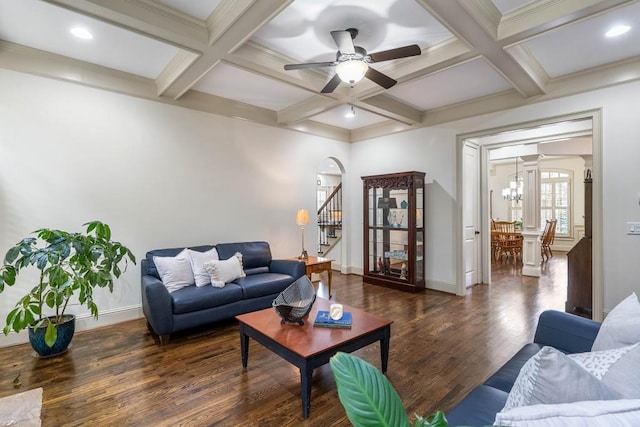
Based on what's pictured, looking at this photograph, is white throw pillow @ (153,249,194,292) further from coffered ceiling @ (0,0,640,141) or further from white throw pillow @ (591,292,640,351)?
white throw pillow @ (591,292,640,351)

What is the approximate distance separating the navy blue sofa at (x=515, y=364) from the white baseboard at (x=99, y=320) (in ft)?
12.2

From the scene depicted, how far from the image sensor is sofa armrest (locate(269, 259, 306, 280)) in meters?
4.21

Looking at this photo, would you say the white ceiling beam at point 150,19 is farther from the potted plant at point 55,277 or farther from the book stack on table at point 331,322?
the book stack on table at point 331,322

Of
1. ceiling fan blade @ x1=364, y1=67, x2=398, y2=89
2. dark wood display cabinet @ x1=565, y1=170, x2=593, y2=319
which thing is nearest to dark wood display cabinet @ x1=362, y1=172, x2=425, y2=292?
dark wood display cabinet @ x1=565, y1=170, x2=593, y2=319

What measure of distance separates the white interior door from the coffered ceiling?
101 centimetres

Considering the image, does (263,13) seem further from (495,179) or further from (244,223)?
(495,179)

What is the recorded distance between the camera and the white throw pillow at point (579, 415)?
2.31ft

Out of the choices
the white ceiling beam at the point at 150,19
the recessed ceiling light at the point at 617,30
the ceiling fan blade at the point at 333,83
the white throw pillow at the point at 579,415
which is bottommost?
the white throw pillow at the point at 579,415

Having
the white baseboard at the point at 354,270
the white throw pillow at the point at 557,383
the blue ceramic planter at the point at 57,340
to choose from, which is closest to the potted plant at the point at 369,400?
the white throw pillow at the point at 557,383

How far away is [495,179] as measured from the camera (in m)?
10.8

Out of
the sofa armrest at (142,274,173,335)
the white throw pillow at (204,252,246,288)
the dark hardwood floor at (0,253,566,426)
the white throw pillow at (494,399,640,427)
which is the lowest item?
the dark hardwood floor at (0,253,566,426)

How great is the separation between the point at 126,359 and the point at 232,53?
298cm

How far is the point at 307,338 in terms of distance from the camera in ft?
7.24

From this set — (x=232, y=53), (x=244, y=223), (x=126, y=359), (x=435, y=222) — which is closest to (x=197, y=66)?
(x=232, y=53)
